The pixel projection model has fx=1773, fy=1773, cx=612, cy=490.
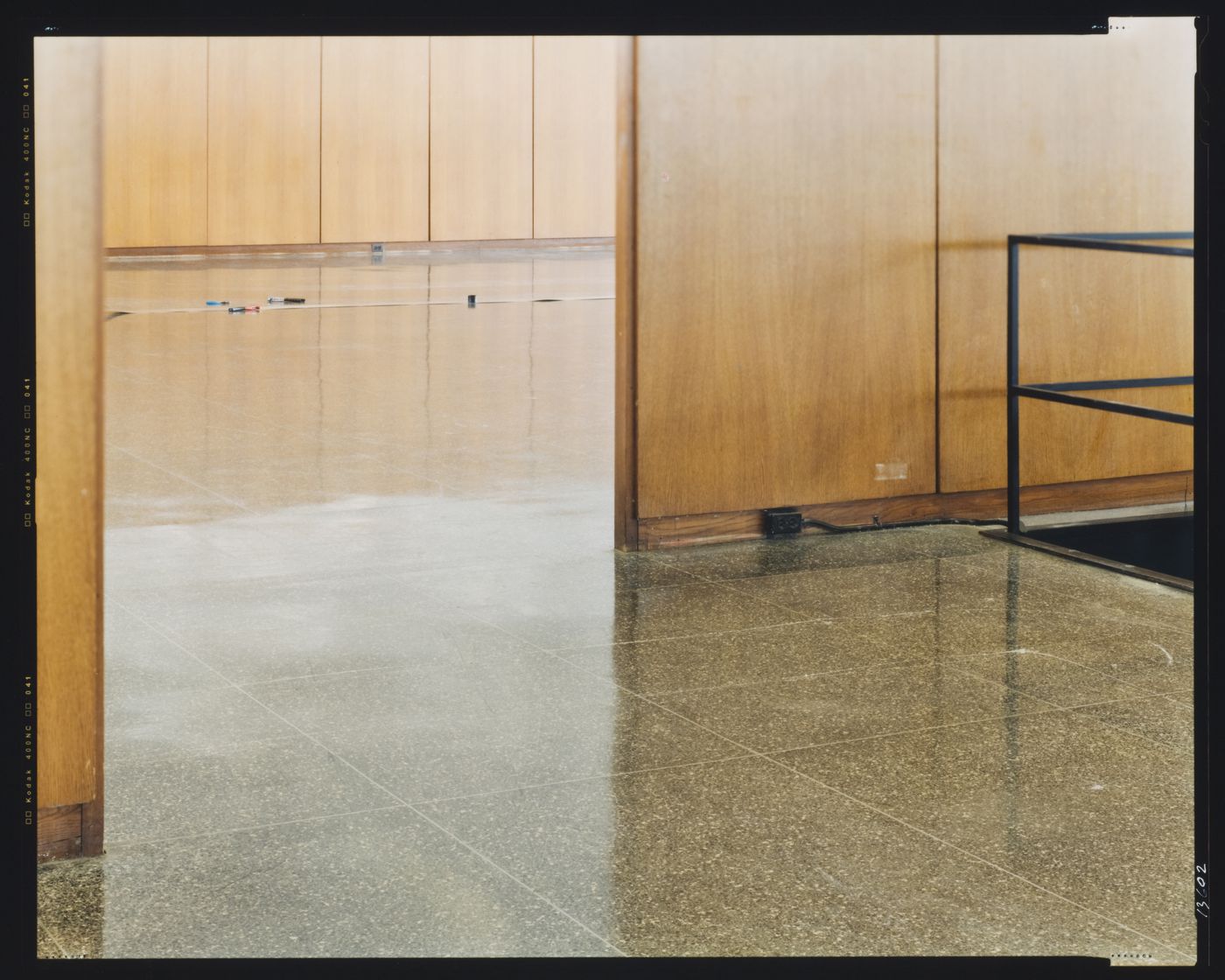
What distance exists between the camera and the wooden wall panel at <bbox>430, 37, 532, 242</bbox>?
2100 cm

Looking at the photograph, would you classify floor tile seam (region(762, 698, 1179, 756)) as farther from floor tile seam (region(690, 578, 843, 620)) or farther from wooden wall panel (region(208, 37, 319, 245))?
wooden wall panel (region(208, 37, 319, 245))

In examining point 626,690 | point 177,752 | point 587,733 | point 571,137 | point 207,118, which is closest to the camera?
point 177,752

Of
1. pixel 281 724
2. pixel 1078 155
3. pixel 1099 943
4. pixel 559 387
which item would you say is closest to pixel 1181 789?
pixel 1099 943

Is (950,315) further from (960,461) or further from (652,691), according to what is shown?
(652,691)

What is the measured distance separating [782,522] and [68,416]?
337cm

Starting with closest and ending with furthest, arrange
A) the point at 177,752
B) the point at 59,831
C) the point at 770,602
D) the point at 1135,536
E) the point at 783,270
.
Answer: the point at 59,831 → the point at 177,752 → the point at 770,602 → the point at 783,270 → the point at 1135,536

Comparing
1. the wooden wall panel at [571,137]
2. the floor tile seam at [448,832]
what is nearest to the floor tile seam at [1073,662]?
the floor tile seam at [448,832]

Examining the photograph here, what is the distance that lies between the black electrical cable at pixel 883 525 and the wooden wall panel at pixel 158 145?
596 inches

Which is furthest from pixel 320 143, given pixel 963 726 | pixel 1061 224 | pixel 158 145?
pixel 963 726

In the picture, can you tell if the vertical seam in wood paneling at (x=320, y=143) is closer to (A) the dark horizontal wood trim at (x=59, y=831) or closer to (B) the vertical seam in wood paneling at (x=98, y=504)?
(B) the vertical seam in wood paneling at (x=98, y=504)

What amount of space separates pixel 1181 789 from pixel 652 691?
1.21 m

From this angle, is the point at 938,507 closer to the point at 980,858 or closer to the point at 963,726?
the point at 963,726

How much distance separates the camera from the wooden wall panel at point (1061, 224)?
6.00m

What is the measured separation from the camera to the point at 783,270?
5750mm
